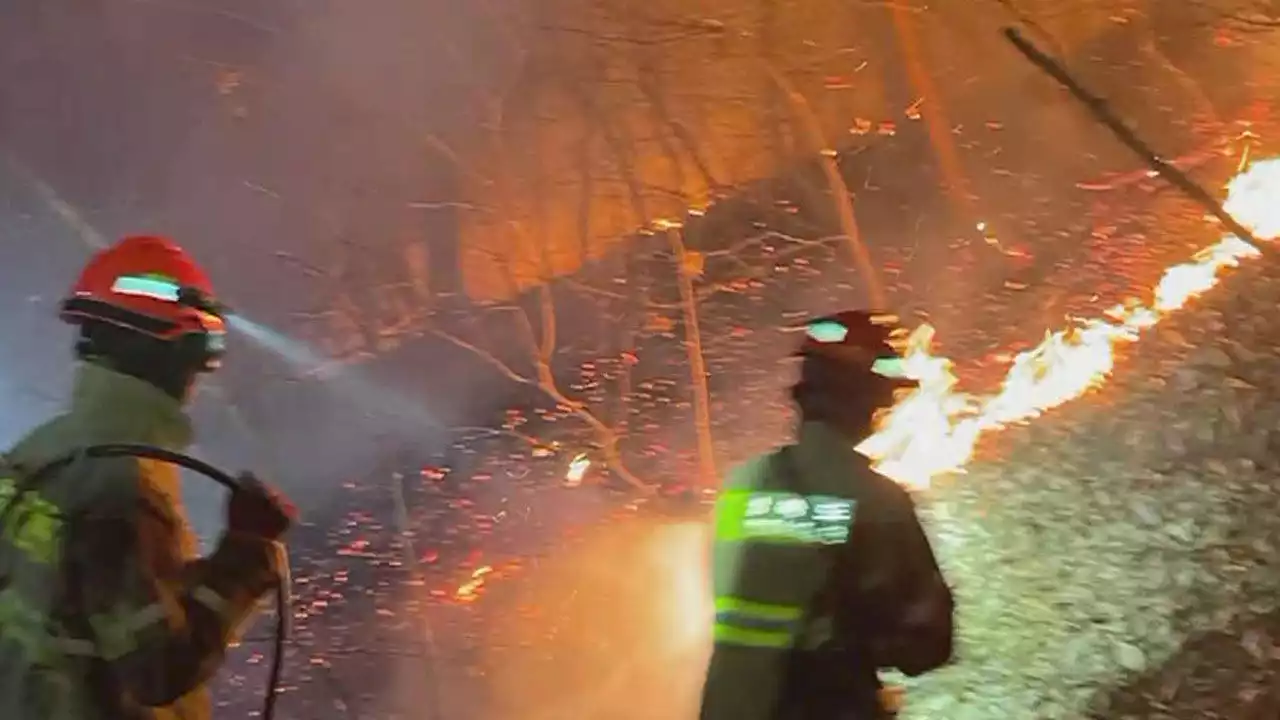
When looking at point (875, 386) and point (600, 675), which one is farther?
point (600, 675)

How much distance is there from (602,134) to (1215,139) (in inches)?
74.8

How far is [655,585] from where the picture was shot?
3822 millimetres

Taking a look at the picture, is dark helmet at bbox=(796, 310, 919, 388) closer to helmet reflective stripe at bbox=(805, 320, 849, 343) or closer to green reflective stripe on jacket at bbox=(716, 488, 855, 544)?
helmet reflective stripe at bbox=(805, 320, 849, 343)

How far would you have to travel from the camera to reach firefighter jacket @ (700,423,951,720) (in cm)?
160

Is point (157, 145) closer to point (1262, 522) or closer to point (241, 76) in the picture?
point (241, 76)

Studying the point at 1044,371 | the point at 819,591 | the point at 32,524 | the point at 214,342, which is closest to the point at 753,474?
the point at 819,591

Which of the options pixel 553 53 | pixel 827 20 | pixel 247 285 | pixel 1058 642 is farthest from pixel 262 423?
pixel 1058 642

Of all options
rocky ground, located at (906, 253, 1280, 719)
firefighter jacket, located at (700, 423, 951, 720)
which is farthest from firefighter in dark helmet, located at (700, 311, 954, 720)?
rocky ground, located at (906, 253, 1280, 719)

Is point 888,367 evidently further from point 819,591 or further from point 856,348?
point 819,591

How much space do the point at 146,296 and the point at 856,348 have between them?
1019mm

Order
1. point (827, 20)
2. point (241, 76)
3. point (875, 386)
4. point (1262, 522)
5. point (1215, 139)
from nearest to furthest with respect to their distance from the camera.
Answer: point (875, 386), point (1262, 522), point (1215, 139), point (827, 20), point (241, 76)

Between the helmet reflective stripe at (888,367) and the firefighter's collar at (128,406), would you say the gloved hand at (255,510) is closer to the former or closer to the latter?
the firefighter's collar at (128,406)

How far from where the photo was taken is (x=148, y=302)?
5.83 feet

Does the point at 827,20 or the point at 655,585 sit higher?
the point at 827,20
